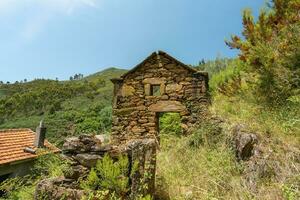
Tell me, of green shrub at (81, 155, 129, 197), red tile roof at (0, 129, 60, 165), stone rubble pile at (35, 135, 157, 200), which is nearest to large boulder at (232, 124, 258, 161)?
stone rubble pile at (35, 135, 157, 200)

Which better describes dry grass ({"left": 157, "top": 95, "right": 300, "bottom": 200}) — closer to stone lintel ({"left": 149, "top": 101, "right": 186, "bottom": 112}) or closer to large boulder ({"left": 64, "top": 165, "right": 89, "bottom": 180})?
large boulder ({"left": 64, "top": 165, "right": 89, "bottom": 180})

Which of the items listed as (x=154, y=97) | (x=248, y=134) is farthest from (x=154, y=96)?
(x=248, y=134)

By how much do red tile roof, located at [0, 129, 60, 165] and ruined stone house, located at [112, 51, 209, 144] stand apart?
3.24 metres

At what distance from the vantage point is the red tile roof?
11812 millimetres

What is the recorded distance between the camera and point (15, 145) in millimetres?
13492

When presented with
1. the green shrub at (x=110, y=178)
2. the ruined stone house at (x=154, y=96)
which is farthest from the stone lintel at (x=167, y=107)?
the green shrub at (x=110, y=178)

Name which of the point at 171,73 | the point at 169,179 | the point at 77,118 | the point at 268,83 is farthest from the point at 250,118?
the point at 77,118

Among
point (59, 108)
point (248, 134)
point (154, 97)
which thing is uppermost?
point (154, 97)

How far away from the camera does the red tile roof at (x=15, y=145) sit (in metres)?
11.8

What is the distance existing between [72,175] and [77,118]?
25883mm

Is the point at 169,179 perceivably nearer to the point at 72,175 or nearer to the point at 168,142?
the point at 72,175

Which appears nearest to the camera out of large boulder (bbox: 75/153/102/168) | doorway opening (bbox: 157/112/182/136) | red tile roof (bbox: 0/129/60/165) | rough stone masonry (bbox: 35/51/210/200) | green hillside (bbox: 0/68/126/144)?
large boulder (bbox: 75/153/102/168)

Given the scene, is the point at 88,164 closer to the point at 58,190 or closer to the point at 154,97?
the point at 58,190

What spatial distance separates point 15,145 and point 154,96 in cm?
764
